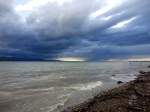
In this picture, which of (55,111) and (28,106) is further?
(28,106)

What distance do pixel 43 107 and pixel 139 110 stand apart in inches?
364

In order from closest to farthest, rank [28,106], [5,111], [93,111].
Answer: [93,111]
[5,111]
[28,106]

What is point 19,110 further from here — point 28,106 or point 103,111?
point 103,111

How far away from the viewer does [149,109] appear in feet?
38.5

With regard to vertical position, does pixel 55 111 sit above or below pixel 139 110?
below

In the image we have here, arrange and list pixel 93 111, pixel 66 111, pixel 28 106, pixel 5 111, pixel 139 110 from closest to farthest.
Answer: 1. pixel 139 110
2. pixel 93 111
3. pixel 66 111
4. pixel 5 111
5. pixel 28 106

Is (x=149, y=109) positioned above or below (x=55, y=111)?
above

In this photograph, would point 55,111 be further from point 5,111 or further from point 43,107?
point 5,111

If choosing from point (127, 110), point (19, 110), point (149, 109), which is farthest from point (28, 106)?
point (149, 109)

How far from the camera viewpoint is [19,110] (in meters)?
16.3

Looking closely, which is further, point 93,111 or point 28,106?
point 28,106

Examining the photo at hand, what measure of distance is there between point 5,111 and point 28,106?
2.22 metres

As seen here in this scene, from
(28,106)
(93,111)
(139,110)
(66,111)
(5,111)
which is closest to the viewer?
(139,110)

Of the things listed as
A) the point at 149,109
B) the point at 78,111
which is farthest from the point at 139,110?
the point at 78,111
